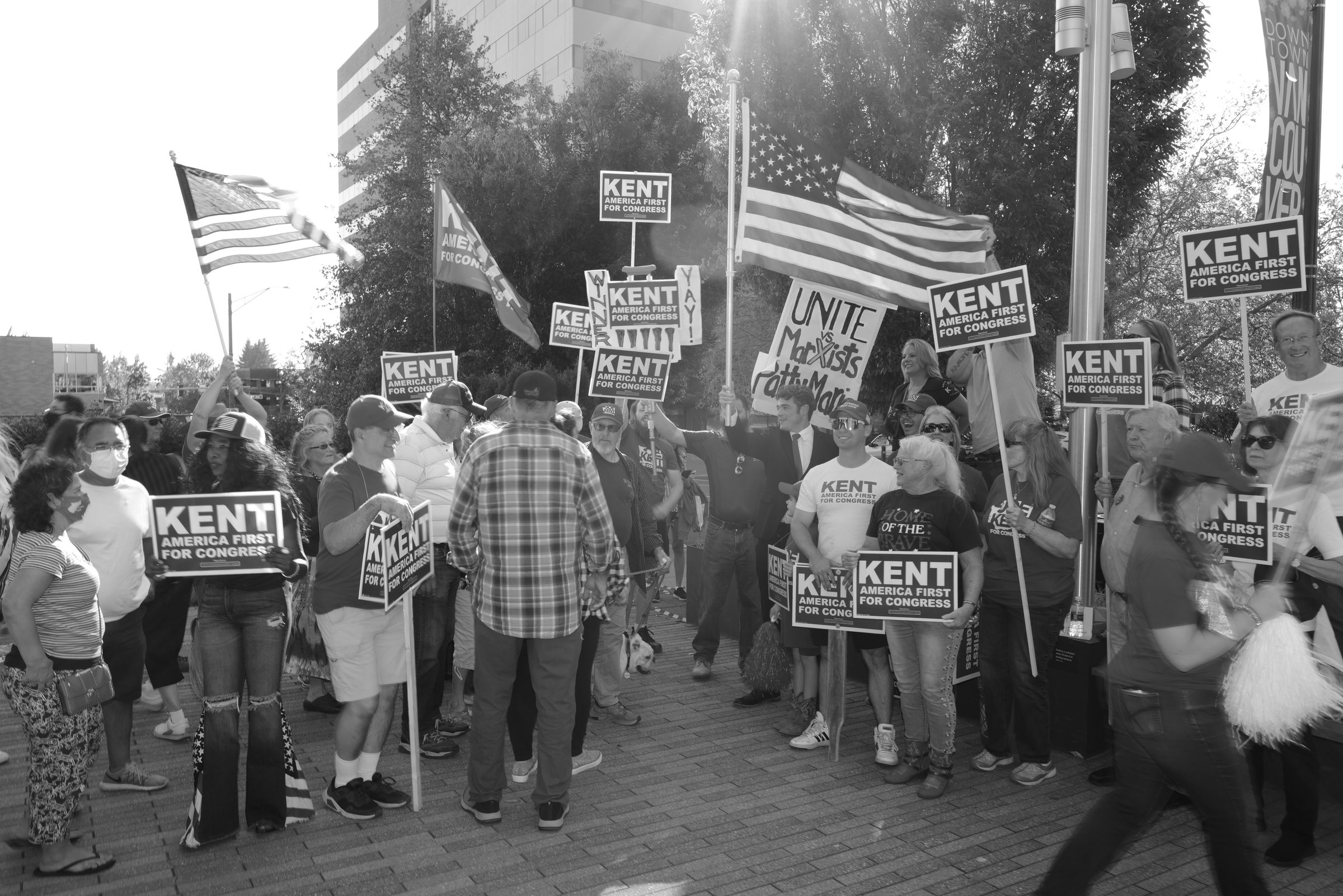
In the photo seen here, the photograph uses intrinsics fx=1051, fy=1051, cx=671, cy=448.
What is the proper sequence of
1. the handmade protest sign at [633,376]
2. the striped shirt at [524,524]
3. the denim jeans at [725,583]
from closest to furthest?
the striped shirt at [524,524] → the denim jeans at [725,583] → the handmade protest sign at [633,376]

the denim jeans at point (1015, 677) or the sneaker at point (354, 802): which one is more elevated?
the denim jeans at point (1015, 677)

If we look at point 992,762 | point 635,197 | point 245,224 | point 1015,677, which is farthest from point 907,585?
point 635,197

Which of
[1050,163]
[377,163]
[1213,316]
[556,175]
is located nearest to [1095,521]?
[1050,163]

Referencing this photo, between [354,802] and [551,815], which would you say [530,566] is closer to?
[551,815]

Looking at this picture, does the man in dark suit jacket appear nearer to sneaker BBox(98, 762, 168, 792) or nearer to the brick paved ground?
the brick paved ground

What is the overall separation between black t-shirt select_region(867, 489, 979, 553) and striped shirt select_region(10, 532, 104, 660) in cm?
410

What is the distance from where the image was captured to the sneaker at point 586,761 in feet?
20.5

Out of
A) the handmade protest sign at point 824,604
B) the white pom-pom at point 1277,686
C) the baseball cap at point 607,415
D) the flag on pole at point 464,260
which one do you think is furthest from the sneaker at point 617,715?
the flag on pole at point 464,260

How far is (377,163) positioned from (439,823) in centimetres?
2918

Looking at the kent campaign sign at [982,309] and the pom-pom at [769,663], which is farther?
the pom-pom at [769,663]

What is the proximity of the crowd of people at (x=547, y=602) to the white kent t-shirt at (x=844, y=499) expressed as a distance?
0.01 m

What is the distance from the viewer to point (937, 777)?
584cm

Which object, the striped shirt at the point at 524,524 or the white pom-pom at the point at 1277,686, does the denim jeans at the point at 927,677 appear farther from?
the white pom-pom at the point at 1277,686

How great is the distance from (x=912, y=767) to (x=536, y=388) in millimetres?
3070
